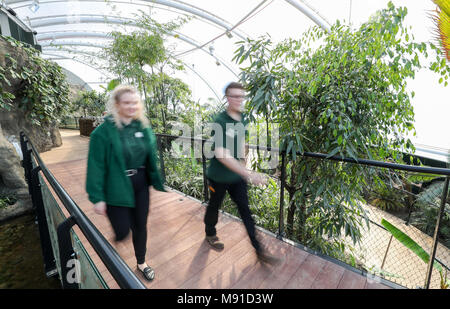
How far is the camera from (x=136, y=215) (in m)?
1.66

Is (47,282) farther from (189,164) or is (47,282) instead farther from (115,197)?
(189,164)

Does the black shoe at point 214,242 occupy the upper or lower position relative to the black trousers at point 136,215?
lower

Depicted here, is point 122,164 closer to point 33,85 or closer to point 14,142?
point 14,142

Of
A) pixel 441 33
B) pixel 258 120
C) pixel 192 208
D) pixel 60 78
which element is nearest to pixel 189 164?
pixel 192 208

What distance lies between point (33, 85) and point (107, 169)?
20.0 feet

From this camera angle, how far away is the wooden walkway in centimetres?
181

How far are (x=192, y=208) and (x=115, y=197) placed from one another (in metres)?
1.71

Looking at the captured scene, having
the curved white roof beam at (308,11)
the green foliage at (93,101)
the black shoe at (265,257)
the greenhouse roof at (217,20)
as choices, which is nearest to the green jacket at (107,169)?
the black shoe at (265,257)

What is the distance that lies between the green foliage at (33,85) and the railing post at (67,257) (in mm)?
5852

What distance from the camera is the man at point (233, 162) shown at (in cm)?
180

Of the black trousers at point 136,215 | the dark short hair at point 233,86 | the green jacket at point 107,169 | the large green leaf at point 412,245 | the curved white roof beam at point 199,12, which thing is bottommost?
the large green leaf at point 412,245

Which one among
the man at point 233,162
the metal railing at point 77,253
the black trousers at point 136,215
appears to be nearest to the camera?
the metal railing at point 77,253

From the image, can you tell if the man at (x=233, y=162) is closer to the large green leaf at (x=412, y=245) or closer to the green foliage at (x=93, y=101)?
the large green leaf at (x=412, y=245)

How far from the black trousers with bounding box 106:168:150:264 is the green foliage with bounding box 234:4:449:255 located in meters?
1.42
